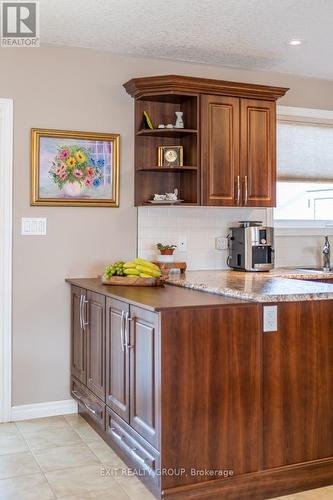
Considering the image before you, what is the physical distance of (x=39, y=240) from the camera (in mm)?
4012

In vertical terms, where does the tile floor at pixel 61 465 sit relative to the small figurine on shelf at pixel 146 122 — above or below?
below

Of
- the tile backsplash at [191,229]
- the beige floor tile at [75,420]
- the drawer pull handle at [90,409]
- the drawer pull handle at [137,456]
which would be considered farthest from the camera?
the tile backsplash at [191,229]

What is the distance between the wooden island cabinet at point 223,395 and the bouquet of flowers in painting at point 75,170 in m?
1.31

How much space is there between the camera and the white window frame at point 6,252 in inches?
154

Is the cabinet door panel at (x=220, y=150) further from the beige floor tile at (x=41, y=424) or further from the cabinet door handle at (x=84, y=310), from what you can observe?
the beige floor tile at (x=41, y=424)

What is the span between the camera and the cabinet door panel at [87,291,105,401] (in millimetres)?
3359

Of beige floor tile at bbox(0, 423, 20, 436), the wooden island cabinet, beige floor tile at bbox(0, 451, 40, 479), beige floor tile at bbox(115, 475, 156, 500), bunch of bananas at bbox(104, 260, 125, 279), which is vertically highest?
bunch of bananas at bbox(104, 260, 125, 279)

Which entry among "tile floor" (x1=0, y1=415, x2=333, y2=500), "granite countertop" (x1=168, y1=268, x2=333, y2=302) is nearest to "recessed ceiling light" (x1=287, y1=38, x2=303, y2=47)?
"granite countertop" (x1=168, y1=268, x2=333, y2=302)

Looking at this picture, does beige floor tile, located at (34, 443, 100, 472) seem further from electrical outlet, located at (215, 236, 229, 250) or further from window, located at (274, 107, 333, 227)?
window, located at (274, 107, 333, 227)

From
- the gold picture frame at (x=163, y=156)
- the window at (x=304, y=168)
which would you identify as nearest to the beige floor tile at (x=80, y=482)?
the gold picture frame at (x=163, y=156)

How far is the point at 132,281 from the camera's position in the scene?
3613 mm

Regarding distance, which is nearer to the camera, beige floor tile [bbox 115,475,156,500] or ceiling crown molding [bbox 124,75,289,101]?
beige floor tile [bbox 115,475,156,500]

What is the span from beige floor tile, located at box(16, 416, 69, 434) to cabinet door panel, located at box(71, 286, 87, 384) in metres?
0.31

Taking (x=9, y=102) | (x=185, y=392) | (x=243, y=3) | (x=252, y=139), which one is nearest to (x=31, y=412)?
(x=185, y=392)
